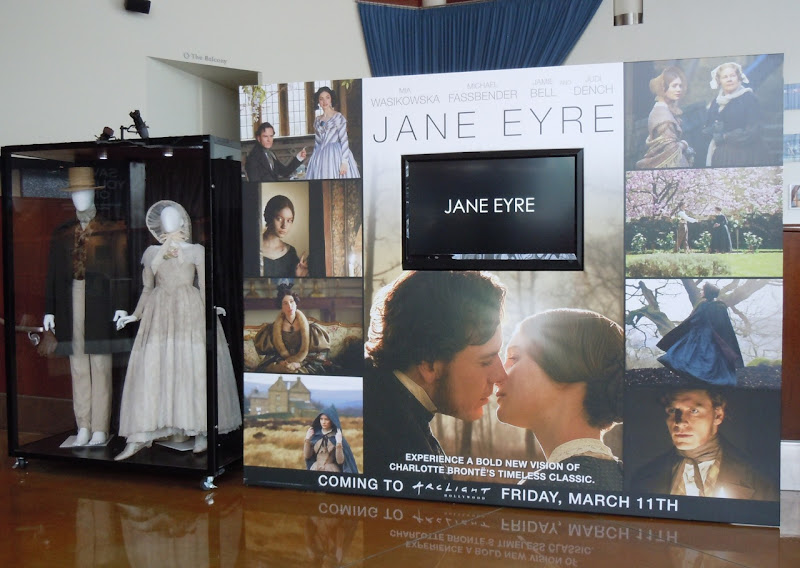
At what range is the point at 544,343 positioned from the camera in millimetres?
3576

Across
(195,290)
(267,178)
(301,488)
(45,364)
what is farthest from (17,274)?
(301,488)

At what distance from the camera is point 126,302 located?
421cm

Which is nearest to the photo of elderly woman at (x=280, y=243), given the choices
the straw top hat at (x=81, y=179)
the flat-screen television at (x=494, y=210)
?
the flat-screen television at (x=494, y=210)

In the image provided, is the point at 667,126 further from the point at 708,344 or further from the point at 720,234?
the point at 708,344

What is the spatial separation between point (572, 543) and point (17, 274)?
3.27 m

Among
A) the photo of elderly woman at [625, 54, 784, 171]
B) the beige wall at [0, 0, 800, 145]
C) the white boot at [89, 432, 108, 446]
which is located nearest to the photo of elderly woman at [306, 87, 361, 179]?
the photo of elderly woman at [625, 54, 784, 171]

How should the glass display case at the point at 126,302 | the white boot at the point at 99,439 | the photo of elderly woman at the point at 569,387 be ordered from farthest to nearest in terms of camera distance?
the white boot at the point at 99,439 → the glass display case at the point at 126,302 → the photo of elderly woman at the point at 569,387

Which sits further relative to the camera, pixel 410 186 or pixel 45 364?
pixel 45 364

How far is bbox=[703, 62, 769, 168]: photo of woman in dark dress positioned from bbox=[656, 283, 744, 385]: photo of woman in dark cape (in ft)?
1.86

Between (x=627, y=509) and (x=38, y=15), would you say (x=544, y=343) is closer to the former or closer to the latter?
(x=627, y=509)

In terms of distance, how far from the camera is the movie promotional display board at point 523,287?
3.40m

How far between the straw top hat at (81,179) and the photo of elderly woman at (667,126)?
279 cm

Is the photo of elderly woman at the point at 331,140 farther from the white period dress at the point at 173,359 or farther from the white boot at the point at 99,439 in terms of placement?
the white boot at the point at 99,439

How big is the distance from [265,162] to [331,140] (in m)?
0.36
